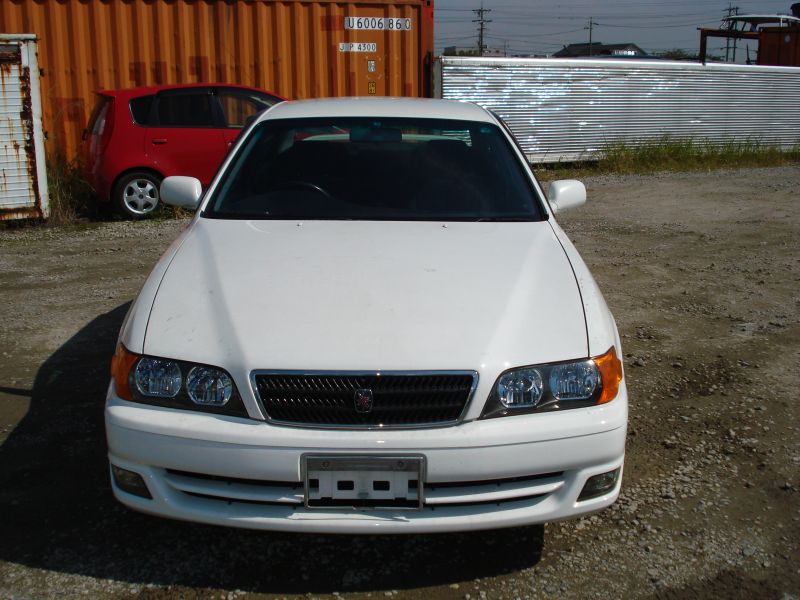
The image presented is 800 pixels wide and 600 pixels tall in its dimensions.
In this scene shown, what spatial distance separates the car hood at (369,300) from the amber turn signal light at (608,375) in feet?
0.26

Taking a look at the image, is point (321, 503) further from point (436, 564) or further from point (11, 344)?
point (11, 344)

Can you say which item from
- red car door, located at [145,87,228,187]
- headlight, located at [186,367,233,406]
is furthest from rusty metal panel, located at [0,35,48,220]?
headlight, located at [186,367,233,406]

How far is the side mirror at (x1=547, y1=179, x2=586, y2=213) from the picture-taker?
4203 mm

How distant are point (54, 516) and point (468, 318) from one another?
1.76 m

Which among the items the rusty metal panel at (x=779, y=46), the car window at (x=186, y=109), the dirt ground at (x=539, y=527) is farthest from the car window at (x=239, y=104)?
the rusty metal panel at (x=779, y=46)

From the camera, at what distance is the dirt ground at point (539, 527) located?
272 cm

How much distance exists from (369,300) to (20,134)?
706cm

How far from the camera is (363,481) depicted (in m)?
2.46

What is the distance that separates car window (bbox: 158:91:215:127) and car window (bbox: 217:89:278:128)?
0.51ft

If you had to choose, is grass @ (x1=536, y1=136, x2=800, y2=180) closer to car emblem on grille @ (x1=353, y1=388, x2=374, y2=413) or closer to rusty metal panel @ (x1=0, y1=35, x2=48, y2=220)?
rusty metal panel @ (x1=0, y1=35, x2=48, y2=220)

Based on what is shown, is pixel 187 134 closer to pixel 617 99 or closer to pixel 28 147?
pixel 28 147

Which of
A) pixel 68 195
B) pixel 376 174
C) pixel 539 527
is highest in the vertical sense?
pixel 376 174

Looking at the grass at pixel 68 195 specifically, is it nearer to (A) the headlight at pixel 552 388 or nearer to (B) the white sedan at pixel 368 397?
(B) the white sedan at pixel 368 397

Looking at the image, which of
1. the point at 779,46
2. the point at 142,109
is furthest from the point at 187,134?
the point at 779,46
